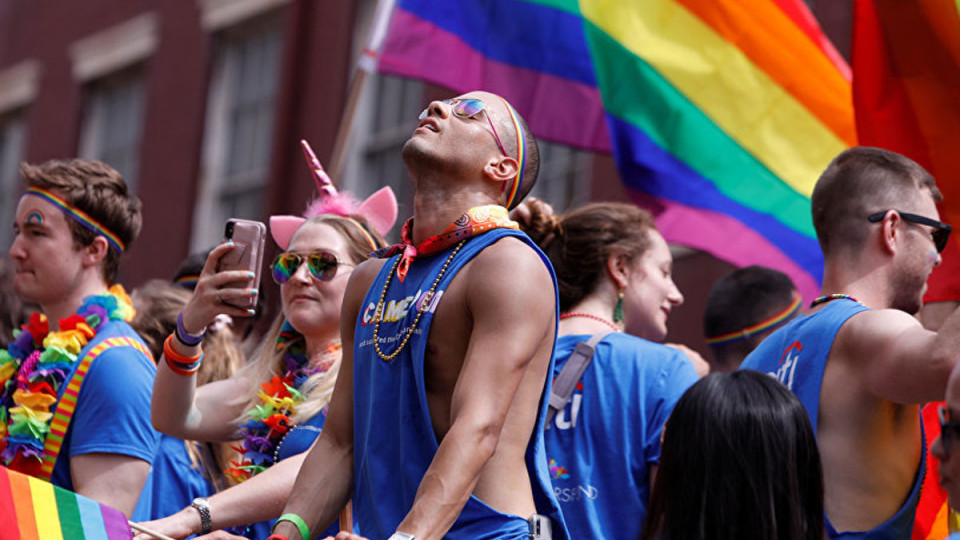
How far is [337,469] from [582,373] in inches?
53.9

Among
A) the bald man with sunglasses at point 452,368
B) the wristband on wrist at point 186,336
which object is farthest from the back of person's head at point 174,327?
the bald man with sunglasses at point 452,368

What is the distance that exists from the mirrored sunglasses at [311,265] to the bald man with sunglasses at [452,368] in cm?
104

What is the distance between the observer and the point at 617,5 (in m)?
6.65

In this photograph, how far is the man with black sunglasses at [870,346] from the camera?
360cm

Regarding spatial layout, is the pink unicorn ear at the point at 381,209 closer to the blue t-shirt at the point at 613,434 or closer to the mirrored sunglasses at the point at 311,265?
the mirrored sunglasses at the point at 311,265

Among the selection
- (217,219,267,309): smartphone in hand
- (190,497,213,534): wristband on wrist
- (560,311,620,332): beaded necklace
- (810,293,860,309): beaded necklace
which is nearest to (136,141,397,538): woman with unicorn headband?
(190,497,213,534): wristband on wrist

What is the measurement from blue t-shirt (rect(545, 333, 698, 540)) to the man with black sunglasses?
61 centimetres

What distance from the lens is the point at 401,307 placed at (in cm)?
347

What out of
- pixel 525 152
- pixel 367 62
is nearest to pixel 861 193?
pixel 525 152

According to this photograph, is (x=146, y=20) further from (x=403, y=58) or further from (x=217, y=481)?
(x=217, y=481)

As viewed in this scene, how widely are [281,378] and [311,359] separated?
119 mm

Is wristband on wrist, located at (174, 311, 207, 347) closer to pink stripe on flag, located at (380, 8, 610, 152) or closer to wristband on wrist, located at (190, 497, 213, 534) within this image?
wristband on wrist, located at (190, 497, 213, 534)

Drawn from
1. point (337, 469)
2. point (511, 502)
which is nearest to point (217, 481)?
point (337, 469)

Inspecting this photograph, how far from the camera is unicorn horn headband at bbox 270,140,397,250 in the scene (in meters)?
5.05
